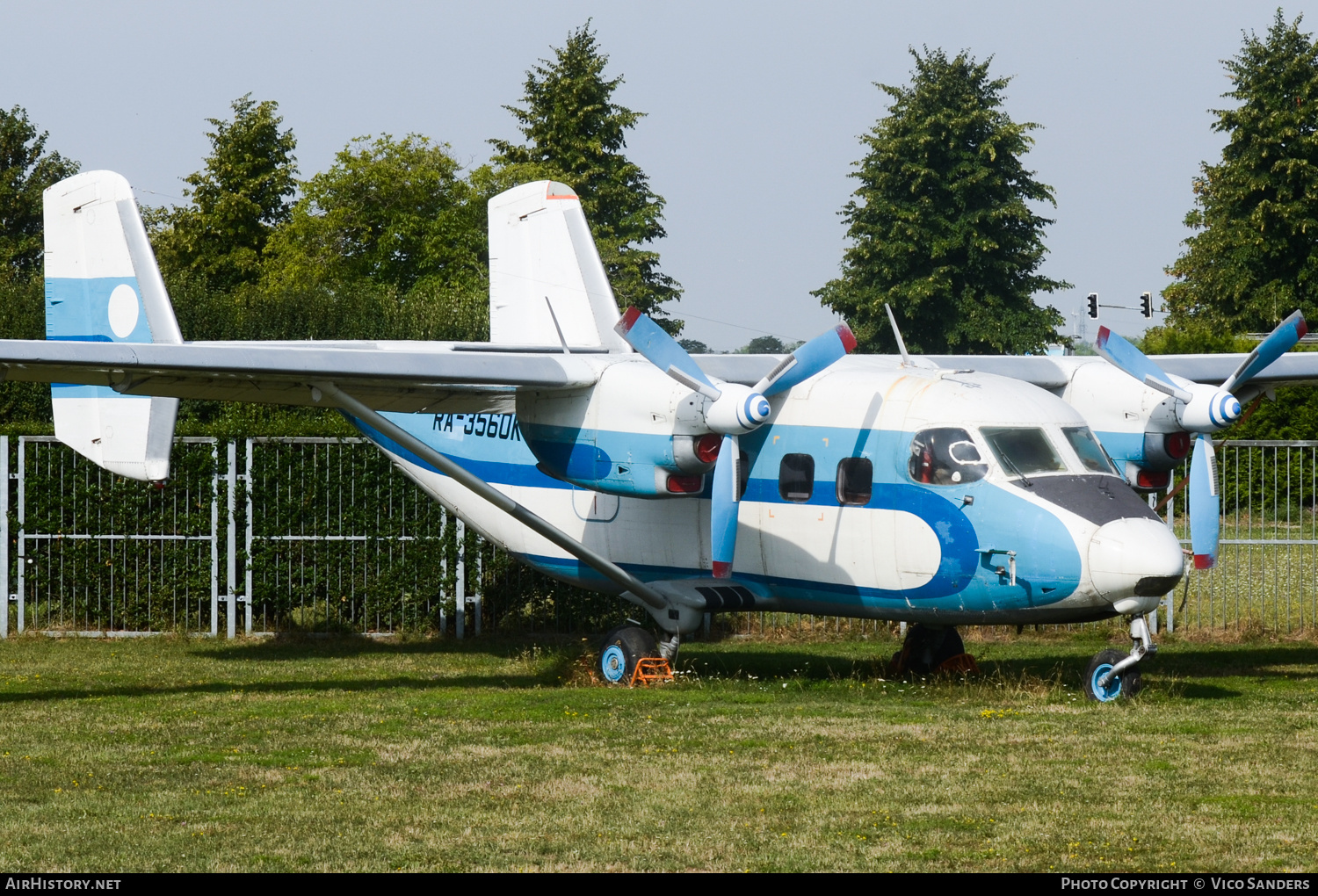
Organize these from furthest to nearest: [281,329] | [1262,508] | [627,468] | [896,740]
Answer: [281,329] → [1262,508] → [627,468] → [896,740]

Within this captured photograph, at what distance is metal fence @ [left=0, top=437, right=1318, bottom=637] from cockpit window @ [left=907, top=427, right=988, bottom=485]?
7.49 meters

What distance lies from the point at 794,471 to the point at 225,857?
7.19 meters

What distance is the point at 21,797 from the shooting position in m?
8.98

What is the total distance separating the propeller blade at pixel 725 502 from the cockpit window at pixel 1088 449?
9.21 ft

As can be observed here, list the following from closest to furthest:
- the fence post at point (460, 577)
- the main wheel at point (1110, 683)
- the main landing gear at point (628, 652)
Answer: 1. the main wheel at point (1110, 683)
2. the main landing gear at point (628, 652)
3. the fence post at point (460, 577)

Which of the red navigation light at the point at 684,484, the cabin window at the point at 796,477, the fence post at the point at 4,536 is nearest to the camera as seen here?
the red navigation light at the point at 684,484

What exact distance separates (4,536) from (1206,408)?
1403 centimetres

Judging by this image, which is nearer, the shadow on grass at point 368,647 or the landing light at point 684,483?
the landing light at point 684,483

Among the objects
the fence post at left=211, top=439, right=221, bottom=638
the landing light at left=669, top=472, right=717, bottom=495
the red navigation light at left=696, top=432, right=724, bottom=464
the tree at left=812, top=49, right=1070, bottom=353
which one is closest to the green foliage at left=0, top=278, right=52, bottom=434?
the fence post at left=211, top=439, right=221, bottom=638

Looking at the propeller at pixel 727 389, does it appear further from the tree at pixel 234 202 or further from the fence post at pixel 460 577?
the tree at pixel 234 202

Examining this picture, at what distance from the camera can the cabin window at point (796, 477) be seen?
13.4m

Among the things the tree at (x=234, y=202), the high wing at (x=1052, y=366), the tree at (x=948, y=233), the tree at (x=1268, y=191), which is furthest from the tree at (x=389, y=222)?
the high wing at (x=1052, y=366)
